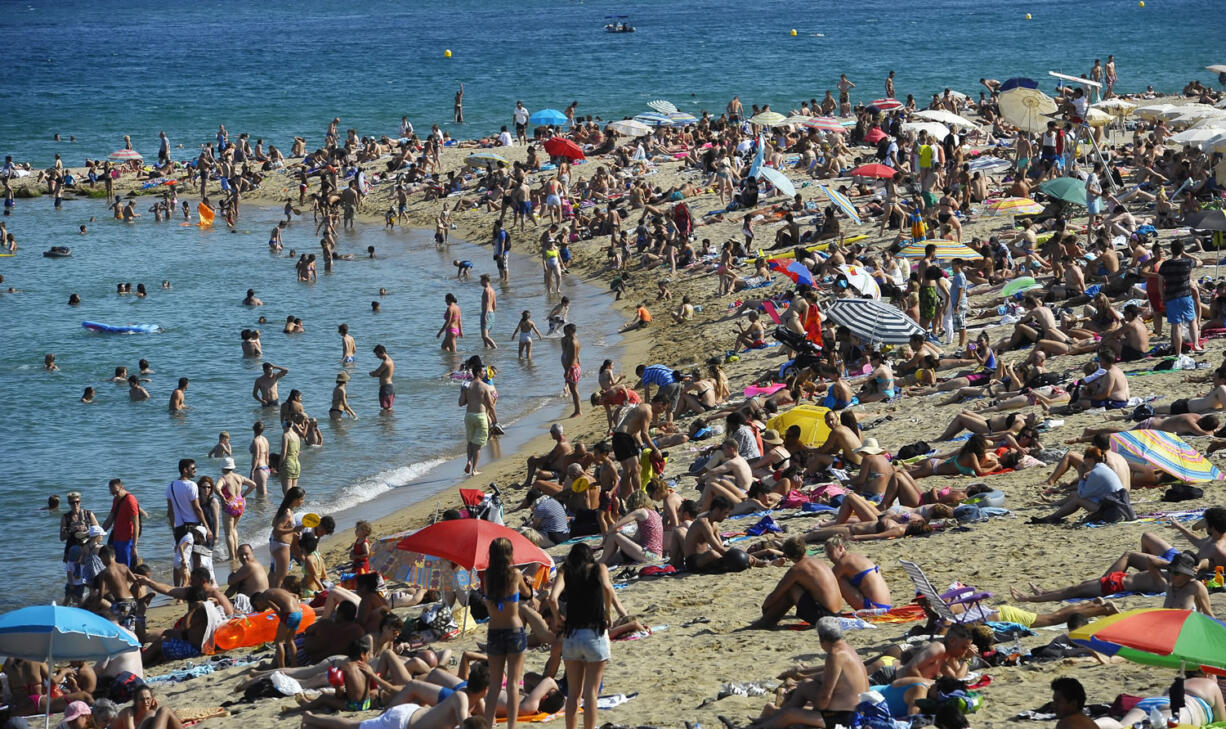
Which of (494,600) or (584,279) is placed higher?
(494,600)

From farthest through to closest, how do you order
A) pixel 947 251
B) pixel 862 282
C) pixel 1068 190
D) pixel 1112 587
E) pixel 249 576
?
pixel 1068 190, pixel 947 251, pixel 862 282, pixel 249 576, pixel 1112 587

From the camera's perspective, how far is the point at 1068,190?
69.6 ft

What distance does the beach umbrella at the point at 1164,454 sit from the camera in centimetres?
1173

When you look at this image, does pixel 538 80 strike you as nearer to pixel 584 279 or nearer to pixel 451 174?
pixel 451 174

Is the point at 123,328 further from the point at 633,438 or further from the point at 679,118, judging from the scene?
the point at 679,118

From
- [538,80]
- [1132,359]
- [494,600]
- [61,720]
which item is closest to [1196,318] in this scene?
[1132,359]

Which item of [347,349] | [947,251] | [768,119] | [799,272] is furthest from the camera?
[768,119]

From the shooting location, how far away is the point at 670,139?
38188 millimetres

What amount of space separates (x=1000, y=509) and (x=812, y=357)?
19.0ft

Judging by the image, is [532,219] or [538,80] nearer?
[532,219]

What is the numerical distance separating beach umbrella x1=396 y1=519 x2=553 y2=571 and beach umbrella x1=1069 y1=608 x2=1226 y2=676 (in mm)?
3713

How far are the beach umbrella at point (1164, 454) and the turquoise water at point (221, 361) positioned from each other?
873 centimetres

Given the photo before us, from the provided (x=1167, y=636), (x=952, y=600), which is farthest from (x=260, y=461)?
(x=1167, y=636)

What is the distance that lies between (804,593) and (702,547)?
173 cm
